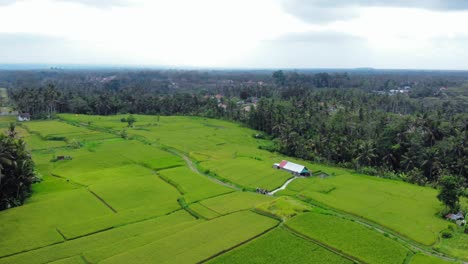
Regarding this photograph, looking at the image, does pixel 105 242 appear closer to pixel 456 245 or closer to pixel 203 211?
pixel 203 211

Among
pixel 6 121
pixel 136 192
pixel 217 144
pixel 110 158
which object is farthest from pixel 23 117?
pixel 136 192

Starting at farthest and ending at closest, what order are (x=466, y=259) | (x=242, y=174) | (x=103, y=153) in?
(x=103, y=153) → (x=242, y=174) → (x=466, y=259)

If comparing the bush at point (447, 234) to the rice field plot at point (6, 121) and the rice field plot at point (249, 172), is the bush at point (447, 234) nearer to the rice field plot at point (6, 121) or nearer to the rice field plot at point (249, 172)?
the rice field plot at point (249, 172)

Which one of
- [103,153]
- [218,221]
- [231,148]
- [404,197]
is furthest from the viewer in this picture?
[231,148]

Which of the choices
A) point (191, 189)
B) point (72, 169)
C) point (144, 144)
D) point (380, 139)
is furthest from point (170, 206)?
point (380, 139)

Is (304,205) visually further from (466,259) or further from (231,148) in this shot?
(231,148)

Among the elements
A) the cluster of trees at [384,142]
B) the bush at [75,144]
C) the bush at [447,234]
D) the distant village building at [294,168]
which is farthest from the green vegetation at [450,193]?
the bush at [75,144]

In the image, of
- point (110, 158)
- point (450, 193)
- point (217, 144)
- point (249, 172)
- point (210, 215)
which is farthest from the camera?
point (217, 144)
